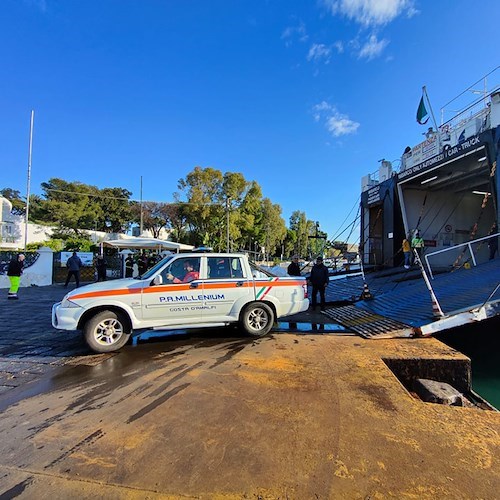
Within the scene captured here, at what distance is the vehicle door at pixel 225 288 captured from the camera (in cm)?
634

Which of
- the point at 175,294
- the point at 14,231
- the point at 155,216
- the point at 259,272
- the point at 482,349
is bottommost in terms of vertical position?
the point at 482,349

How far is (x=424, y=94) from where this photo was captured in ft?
54.2

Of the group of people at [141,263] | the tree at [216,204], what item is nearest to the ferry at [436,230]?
the group of people at [141,263]

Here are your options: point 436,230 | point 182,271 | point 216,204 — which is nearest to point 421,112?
point 436,230

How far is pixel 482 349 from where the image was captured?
7582 mm

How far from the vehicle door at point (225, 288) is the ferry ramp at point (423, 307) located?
8.24 ft

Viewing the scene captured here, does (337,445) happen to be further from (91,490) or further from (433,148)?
(433,148)

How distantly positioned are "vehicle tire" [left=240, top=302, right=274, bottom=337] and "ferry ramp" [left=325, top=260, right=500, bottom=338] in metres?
1.87

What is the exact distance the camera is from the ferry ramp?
19.4 ft

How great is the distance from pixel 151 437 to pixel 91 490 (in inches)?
27.7

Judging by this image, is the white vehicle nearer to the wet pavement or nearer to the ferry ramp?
the wet pavement

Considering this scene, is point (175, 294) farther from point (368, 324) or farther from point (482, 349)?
point (482, 349)

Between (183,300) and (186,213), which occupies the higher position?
(186,213)

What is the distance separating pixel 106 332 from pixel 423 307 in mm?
6441
